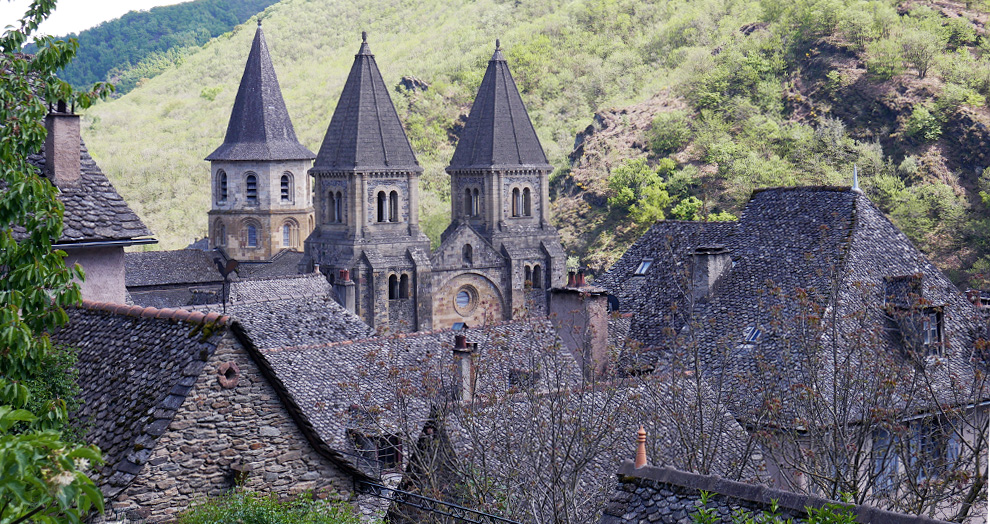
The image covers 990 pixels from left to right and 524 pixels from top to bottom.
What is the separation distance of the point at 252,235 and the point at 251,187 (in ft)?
8.39

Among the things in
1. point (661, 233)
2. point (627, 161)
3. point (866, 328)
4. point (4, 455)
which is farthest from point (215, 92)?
point (4, 455)

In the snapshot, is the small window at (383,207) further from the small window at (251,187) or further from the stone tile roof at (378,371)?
the stone tile roof at (378,371)

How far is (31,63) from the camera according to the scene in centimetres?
1155

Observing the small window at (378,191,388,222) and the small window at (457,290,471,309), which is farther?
the small window at (457,290,471,309)

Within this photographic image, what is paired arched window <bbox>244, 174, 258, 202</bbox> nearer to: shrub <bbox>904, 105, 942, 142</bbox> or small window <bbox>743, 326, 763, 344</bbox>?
shrub <bbox>904, 105, 942, 142</bbox>

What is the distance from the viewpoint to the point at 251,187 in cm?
6494

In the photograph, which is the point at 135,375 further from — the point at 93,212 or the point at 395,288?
the point at 395,288

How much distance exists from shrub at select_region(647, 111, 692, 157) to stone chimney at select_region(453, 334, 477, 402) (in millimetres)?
59482

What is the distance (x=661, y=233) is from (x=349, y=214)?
25.5m

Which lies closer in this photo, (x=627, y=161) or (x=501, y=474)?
(x=501, y=474)

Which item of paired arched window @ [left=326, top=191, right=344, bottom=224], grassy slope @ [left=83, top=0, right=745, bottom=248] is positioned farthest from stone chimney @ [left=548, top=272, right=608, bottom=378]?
grassy slope @ [left=83, top=0, right=745, bottom=248]

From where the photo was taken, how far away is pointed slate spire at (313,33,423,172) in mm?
54625

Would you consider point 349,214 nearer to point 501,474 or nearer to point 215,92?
point 501,474

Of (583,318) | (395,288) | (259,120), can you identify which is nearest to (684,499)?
(583,318)
